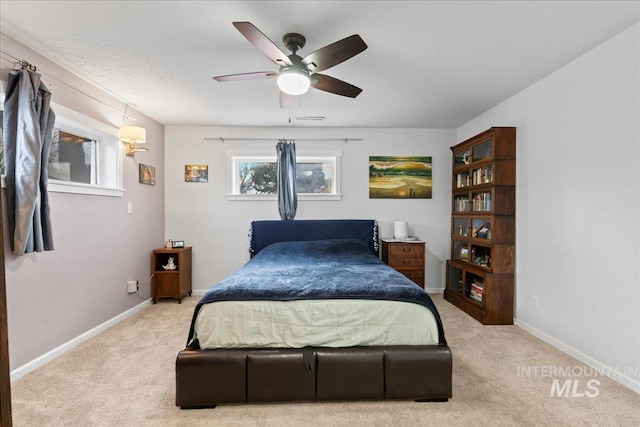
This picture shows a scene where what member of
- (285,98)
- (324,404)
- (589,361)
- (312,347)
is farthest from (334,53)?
(589,361)

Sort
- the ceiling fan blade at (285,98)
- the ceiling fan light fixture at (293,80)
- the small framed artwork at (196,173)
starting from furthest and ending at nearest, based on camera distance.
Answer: the small framed artwork at (196,173), the ceiling fan blade at (285,98), the ceiling fan light fixture at (293,80)

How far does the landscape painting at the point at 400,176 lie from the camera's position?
4.32 m

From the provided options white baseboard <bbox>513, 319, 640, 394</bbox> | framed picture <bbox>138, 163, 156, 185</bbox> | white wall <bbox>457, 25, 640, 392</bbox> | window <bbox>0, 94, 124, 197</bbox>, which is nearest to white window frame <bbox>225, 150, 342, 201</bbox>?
framed picture <bbox>138, 163, 156, 185</bbox>

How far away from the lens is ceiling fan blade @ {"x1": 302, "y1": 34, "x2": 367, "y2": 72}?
5.49ft

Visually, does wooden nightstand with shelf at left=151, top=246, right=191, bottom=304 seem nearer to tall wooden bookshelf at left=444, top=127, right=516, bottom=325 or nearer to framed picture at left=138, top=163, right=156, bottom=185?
framed picture at left=138, top=163, right=156, bottom=185

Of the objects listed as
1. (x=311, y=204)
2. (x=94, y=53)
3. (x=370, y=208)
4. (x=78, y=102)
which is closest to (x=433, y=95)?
(x=370, y=208)

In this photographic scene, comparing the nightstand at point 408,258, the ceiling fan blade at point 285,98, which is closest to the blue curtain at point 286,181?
the nightstand at point 408,258

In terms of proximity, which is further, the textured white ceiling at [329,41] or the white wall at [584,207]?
the white wall at [584,207]

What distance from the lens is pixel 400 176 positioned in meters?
4.33

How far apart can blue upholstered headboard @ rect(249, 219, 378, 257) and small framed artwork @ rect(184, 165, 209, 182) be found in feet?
3.30

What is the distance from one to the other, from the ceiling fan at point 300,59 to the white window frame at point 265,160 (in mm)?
2017

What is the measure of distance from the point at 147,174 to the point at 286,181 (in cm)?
179

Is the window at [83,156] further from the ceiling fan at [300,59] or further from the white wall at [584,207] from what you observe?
the white wall at [584,207]

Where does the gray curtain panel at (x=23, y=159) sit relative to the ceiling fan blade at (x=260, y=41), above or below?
below
